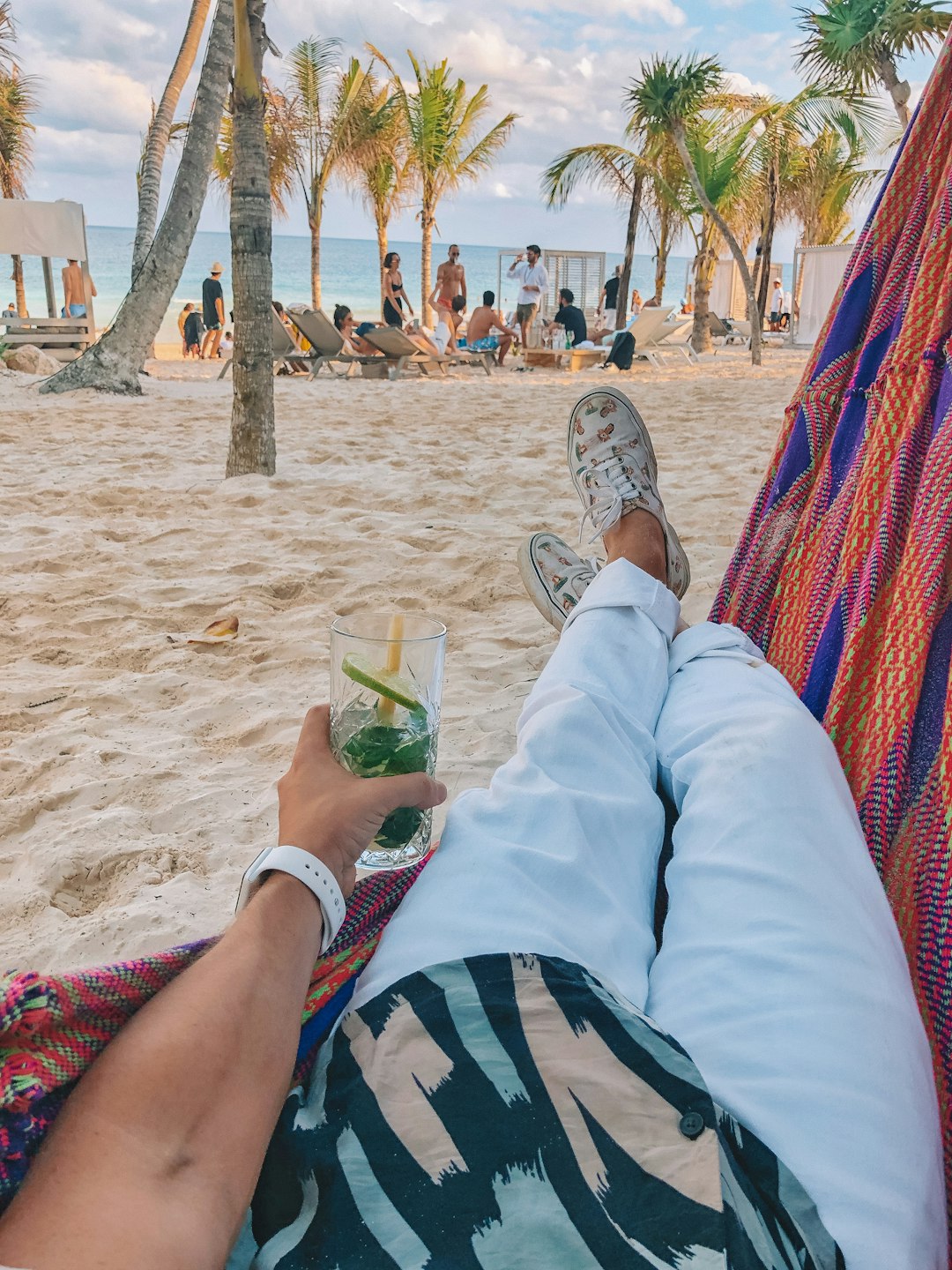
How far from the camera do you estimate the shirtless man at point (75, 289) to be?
10.5 metres

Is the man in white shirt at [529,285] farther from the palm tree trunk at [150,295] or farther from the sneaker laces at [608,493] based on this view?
the sneaker laces at [608,493]

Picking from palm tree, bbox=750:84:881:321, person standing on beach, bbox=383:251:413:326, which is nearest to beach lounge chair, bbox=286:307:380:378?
person standing on beach, bbox=383:251:413:326

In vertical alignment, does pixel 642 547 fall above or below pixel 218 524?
above

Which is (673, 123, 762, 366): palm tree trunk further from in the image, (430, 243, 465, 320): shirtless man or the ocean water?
the ocean water

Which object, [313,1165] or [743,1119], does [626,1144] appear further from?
[313,1165]

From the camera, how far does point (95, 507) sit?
3.58 metres

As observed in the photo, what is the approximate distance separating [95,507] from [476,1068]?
337 cm

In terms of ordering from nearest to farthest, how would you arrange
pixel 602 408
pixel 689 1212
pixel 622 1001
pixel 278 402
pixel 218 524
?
1. pixel 689 1212
2. pixel 622 1001
3. pixel 602 408
4. pixel 218 524
5. pixel 278 402

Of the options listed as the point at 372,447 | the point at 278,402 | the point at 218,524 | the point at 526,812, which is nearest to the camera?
the point at 526,812

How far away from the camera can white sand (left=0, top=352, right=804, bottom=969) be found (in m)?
1.50

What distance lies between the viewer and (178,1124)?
0.61m

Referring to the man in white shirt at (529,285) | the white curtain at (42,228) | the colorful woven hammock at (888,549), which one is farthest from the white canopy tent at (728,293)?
the colorful woven hammock at (888,549)

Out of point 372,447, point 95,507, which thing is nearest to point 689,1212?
point 95,507

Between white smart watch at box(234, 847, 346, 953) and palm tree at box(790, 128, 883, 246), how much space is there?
19.1m
